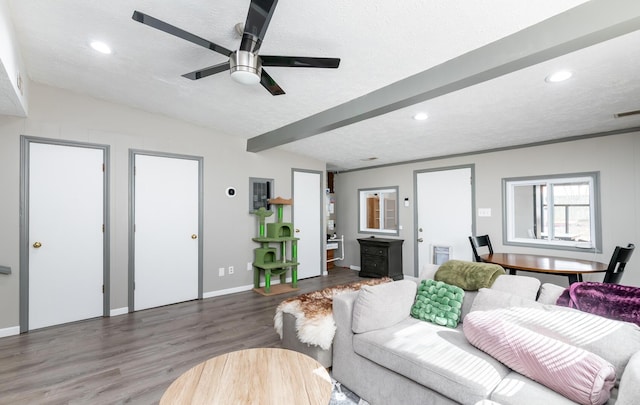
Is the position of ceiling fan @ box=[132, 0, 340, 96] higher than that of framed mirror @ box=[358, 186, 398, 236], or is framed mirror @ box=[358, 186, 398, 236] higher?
ceiling fan @ box=[132, 0, 340, 96]

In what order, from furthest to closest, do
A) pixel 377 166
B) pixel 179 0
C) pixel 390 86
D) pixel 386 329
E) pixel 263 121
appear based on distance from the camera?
pixel 377 166
pixel 263 121
pixel 390 86
pixel 386 329
pixel 179 0

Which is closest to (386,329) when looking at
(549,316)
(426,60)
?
(549,316)

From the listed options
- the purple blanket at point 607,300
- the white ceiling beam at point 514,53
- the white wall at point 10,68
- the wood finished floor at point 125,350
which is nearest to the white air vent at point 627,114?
the white ceiling beam at point 514,53

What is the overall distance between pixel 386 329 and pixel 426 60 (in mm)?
2018

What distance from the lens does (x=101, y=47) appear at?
2584mm

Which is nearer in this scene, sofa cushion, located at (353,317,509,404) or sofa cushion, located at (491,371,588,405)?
sofa cushion, located at (491,371,588,405)

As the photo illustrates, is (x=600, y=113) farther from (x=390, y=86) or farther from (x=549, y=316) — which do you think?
(x=549, y=316)

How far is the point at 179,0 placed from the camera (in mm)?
1950

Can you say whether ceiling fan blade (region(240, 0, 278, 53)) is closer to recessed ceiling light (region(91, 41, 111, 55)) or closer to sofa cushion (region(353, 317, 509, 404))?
recessed ceiling light (region(91, 41, 111, 55))

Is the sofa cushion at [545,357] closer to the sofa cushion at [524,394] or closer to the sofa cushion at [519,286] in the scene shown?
the sofa cushion at [524,394]

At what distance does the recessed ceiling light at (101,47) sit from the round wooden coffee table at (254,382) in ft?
8.72

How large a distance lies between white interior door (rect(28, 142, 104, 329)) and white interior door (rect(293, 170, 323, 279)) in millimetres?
2964

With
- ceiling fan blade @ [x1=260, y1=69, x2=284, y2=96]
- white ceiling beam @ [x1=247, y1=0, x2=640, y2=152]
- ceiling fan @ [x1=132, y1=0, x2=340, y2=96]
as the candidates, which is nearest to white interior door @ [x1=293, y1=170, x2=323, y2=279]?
white ceiling beam @ [x1=247, y1=0, x2=640, y2=152]

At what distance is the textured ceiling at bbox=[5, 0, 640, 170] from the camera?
1931mm
